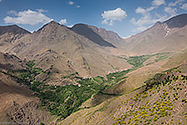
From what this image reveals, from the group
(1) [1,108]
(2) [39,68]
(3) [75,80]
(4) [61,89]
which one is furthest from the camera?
(2) [39,68]

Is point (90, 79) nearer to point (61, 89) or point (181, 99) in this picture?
point (61, 89)

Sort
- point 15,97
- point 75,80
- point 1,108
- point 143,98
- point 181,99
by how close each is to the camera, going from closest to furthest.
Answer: point 181,99 < point 143,98 < point 1,108 < point 15,97 < point 75,80

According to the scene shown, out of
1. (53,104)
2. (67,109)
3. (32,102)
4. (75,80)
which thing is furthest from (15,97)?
(75,80)

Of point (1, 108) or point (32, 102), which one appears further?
point (32, 102)

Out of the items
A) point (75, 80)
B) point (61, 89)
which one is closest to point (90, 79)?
point (75, 80)

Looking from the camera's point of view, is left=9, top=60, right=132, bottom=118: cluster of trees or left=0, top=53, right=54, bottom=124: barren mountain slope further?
left=9, top=60, right=132, bottom=118: cluster of trees

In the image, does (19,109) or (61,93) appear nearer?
(19,109)

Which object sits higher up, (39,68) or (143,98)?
(39,68)

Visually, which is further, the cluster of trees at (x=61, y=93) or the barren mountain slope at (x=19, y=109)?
the cluster of trees at (x=61, y=93)

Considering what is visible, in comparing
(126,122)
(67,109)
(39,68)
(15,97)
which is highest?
(39,68)

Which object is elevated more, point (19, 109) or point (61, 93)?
point (19, 109)
